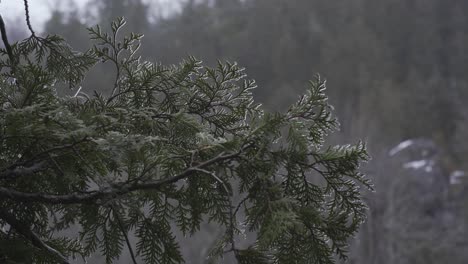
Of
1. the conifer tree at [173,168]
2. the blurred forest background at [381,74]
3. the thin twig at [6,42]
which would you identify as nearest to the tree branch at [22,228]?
the conifer tree at [173,168]

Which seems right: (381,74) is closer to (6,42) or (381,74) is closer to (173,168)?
(6,42)

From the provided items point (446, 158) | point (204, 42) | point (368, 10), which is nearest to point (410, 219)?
point (446, 158)

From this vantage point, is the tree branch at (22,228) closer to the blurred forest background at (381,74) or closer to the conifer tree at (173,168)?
the conifer tree at (173,168)

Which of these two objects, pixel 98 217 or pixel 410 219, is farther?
pixel 410 219

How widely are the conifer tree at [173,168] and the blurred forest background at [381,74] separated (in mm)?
8568

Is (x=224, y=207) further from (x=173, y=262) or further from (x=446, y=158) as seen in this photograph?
(x=446, y=158)

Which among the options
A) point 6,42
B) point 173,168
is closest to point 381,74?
point 6,42

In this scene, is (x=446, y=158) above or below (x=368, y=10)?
below

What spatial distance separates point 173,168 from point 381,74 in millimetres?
18797

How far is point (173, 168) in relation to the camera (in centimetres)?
120

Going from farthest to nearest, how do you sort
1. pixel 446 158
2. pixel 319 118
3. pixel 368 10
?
1. pixel 368 10
2. pixel 446 158
3. pixel 319 118

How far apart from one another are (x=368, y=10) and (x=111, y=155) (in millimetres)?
21107

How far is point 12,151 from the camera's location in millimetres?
1263

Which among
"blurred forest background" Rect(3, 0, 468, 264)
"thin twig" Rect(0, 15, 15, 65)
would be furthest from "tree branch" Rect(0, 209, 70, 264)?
"blurred forest background" Rect(3, 0, 468, 264)
